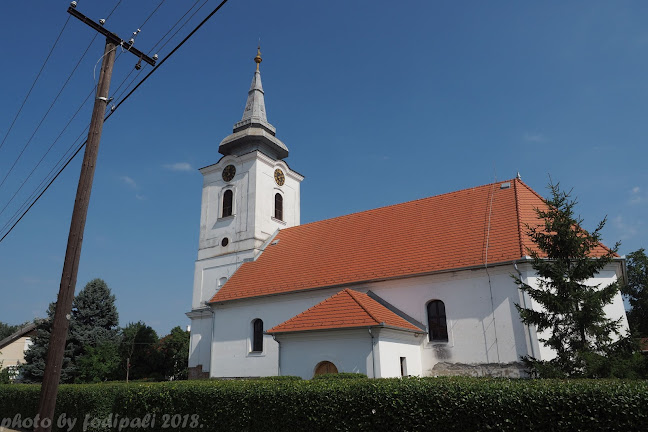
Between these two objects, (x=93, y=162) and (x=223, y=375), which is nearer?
(x=93, y=162)

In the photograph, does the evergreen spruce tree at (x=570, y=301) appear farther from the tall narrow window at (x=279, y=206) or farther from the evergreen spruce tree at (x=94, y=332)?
the evergreen spruce tree at (x=94, y=332)

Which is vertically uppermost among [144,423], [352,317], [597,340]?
[352,317]

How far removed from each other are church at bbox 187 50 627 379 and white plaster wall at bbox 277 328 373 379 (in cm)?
4

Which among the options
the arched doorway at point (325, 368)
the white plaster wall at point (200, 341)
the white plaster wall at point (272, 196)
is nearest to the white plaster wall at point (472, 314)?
the arched doorway at point (325, 368)

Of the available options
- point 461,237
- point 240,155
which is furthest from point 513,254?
point 240,155

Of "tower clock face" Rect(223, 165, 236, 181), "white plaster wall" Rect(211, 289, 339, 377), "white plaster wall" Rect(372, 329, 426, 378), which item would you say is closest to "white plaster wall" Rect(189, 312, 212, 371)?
"white plaster wall" Rect(211, 289, 339, 377)

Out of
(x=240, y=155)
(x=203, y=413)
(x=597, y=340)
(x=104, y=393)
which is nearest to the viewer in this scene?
(x=203, y=413)

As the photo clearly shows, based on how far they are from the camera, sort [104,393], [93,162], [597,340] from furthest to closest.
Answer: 1. [104,393]
2. [597,340]
3. [93,162]

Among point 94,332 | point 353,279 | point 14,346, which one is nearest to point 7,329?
point 14,346

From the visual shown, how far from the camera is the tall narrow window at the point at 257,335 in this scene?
2177 centimetres

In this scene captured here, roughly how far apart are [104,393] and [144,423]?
7.50ft

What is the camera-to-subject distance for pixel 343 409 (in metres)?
9.03

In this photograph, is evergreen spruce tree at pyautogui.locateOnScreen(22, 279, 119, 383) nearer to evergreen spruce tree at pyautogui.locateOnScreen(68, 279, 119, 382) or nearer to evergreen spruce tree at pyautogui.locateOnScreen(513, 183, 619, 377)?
evergreen spruce tree at pyautogui.locateOnScreen(68, 279, 119, 382)

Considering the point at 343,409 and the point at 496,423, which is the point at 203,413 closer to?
the point at 343,409
